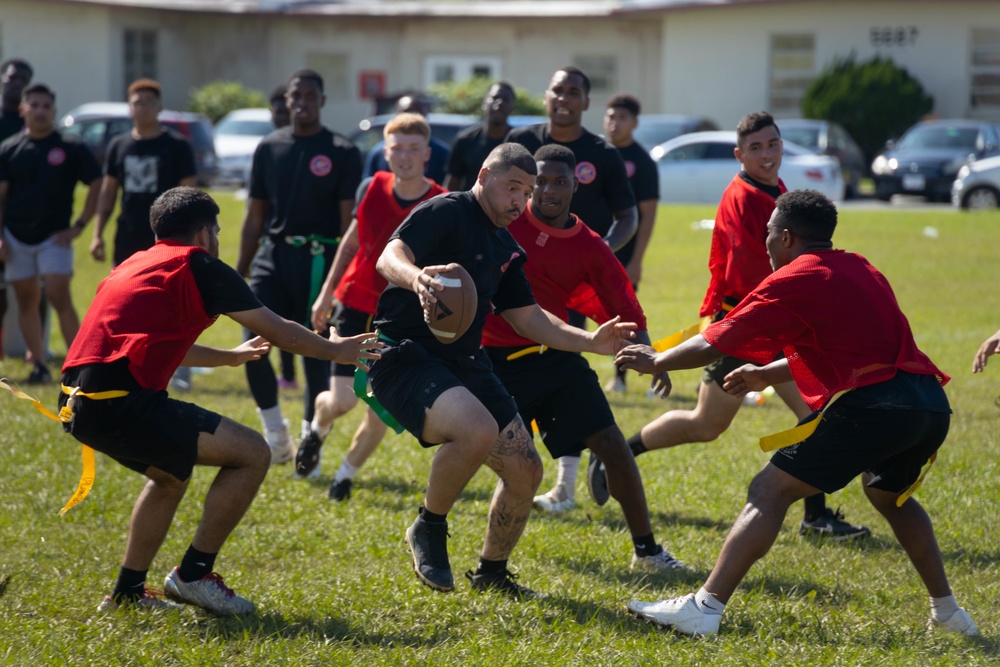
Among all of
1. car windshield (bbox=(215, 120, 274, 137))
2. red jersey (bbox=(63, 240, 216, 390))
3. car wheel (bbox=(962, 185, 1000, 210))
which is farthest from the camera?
car windshield (bbox=(215, 120, 274, 137))

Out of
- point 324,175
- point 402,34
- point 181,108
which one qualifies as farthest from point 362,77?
point 324,175

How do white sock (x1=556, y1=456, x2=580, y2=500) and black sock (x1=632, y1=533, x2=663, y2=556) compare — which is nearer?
black sock (x1=632, y1=533, x2=663, y2=556)

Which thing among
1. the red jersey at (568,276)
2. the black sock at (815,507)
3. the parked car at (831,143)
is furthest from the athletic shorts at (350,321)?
the parked car at (831,143)

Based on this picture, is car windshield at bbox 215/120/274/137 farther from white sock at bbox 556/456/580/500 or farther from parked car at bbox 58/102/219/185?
white sock at bbox 556/456/580/500

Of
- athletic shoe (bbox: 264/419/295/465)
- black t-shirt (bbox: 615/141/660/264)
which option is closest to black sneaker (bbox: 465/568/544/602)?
athletic shoe (bbox: 264/419/295/465)

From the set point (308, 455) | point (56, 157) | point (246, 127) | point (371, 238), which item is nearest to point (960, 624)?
point (371, 238)

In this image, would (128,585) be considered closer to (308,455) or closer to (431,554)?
(431,554)

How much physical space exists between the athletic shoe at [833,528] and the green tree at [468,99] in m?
26.0

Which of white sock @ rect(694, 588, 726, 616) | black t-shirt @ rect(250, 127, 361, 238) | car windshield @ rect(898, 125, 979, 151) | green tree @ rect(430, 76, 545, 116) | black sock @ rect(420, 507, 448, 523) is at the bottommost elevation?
white sock @ rect(694, 588, 726, 616)

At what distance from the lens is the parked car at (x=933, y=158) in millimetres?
26766

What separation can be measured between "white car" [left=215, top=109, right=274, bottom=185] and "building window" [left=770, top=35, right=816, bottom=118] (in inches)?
594

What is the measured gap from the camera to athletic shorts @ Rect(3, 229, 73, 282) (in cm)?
1059

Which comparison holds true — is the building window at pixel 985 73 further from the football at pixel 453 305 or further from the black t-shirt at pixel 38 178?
the football at pixel 453 305

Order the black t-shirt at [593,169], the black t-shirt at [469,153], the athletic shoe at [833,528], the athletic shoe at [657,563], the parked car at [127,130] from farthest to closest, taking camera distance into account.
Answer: the parked car at [127,130] < the black t-shirt at [469,153] < the black t-shirt at [593,169] < the athletic shoe at [833,528] < the athletic shoe at [657,563]
